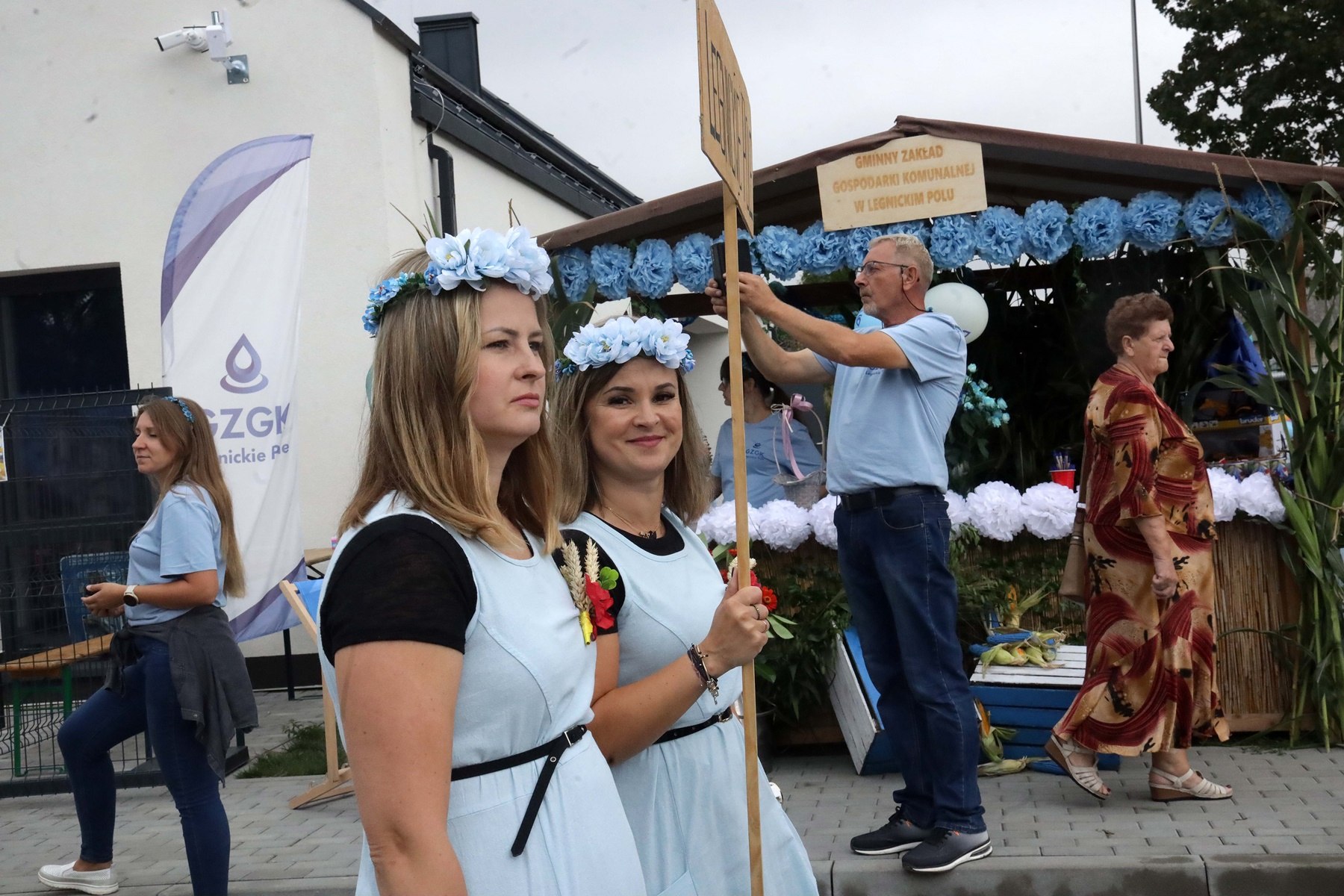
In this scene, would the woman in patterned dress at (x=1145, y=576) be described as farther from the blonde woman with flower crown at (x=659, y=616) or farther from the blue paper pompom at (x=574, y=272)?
the blue paper pompom at (x=574, y=272)

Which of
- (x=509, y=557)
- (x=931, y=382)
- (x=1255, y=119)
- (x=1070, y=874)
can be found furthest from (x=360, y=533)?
(x=1255, y=119)

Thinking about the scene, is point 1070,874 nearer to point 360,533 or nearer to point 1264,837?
point 1264,837

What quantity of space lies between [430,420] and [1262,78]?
24.5 meters

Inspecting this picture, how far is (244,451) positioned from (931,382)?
4416mm

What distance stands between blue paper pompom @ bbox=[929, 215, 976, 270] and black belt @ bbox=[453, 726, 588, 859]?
547 centimetres

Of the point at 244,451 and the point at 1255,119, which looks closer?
the point at 244,451

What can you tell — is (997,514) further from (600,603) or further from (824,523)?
(600,603)

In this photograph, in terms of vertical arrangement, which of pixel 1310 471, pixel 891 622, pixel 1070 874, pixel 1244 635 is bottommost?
pixel 1070 874

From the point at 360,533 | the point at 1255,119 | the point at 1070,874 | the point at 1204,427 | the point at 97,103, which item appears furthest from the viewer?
the point at 1255,119

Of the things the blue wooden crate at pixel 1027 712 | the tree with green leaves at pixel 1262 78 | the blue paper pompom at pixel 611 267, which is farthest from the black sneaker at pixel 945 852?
the tree with green leaves at pixel 1262 78

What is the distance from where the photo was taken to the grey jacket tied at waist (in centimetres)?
Answer: 470

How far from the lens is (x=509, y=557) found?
1833 millimetres

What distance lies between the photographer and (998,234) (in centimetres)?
695

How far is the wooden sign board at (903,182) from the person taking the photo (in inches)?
270
